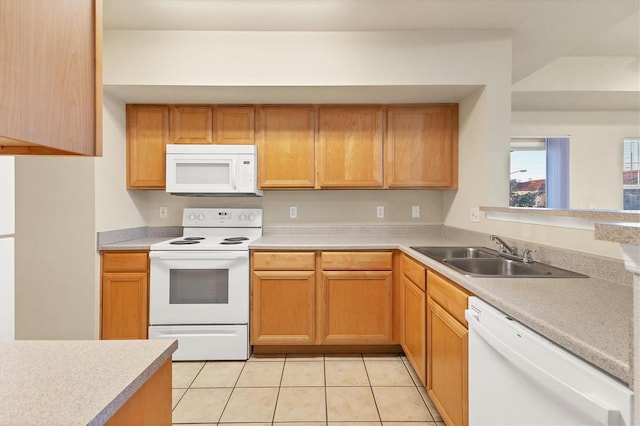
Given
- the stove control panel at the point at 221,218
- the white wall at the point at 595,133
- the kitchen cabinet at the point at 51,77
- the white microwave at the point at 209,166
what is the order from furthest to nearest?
the white wall at the point at 595,133 < the stove control panel at the point at 221,218 < the white microwave at the point at 209,166 < the kitchen cabinet at the point at 51,77

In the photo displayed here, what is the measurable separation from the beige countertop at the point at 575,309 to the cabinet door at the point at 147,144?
243cm

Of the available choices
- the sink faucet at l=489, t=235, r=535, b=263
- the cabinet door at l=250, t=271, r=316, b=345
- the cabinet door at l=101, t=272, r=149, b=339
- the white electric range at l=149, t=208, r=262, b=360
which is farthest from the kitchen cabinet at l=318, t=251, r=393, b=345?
the cabinet door at l=101, t=272, r=149, b=339

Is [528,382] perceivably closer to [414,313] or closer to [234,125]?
[414,313]

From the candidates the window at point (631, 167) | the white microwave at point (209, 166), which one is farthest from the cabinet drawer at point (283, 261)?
the window at point (631, 167)

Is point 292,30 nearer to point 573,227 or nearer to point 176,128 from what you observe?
point 176,128

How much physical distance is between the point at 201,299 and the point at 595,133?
191 inches

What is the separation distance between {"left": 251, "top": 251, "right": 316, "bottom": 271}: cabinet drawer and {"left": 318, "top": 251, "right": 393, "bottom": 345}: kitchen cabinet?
111 millimetres

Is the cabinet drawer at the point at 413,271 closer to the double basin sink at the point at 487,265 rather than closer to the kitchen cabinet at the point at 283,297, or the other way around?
the double basin sink at the point at 487,265

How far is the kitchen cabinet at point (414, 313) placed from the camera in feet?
6.57

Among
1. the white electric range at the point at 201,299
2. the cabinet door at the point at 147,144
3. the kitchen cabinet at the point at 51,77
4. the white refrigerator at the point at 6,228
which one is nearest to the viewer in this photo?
the kitchen cabinet at the point at 51,77

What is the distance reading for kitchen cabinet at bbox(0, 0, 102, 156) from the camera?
423 millimetres

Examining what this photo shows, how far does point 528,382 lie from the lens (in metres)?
0.95

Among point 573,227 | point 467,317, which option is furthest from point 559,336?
point 573,227

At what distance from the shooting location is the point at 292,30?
248 centimetres
